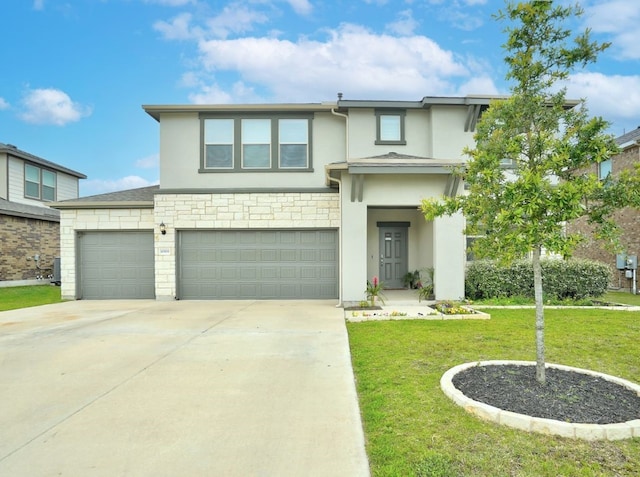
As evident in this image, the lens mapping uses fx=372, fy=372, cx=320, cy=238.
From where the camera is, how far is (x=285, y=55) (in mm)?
17594

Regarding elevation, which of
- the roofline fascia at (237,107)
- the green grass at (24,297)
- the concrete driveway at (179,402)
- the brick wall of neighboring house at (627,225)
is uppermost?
the roofline fascia at (237,107)

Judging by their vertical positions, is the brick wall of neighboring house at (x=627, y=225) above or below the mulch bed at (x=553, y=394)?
above

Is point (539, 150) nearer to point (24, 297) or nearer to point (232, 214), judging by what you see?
point (232, 214)

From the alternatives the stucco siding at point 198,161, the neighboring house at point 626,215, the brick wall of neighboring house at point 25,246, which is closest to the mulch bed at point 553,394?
the stucco siding at point 198,161

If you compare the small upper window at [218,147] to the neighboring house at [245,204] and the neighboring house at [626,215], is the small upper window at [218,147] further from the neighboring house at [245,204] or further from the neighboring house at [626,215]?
the neighboring house at [626,215]

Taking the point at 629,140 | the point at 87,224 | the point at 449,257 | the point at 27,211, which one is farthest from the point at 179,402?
the point at 629,140

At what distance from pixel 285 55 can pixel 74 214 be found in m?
11.5

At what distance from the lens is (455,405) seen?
353 centimetres

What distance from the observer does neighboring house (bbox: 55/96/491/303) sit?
38.0 feet

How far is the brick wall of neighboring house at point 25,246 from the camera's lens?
15.8m

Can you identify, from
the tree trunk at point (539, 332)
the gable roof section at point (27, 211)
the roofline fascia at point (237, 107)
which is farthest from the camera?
the gable roof section at point (27, 211)

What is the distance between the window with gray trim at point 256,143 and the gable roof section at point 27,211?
400 inches

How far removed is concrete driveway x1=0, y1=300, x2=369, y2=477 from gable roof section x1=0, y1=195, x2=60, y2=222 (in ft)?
37.2

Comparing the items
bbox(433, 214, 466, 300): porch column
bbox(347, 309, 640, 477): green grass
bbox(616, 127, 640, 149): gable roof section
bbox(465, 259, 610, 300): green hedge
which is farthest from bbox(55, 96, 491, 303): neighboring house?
bbox(616, 127, 640, 149): gable roof section
